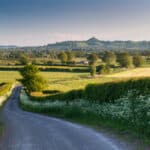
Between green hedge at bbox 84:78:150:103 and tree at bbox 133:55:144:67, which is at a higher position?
green hedge at bbox 84:78:150:103

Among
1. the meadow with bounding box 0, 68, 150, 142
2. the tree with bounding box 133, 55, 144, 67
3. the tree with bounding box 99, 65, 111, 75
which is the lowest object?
the tree with bounding box 99, 65, 111, 75

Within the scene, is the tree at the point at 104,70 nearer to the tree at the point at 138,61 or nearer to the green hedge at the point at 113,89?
the tree at the point at 138,61

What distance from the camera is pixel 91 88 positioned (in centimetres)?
3238

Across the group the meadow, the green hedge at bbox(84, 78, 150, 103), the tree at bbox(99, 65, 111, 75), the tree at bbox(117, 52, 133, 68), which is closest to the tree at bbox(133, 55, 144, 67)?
the tree at bbox(117, 52, 133, 68)

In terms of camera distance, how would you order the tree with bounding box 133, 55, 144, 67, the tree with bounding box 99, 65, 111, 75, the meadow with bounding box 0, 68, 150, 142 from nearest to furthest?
1. the meadow with bounding box 0, 68, 150, 142
2. the tree with bounding box 99, 65, 111, 75
3. the tree with bounding box 133, 55, 144, 67

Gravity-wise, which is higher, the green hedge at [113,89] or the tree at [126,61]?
the green hedge at [113,89]

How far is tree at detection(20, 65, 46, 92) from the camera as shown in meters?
113

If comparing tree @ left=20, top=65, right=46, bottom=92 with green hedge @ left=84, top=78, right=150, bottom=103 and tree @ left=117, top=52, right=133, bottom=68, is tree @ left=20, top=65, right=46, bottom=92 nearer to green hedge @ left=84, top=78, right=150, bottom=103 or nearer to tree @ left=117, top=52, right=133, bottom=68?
tree @ left=117, top=52, right=133, bottom=68

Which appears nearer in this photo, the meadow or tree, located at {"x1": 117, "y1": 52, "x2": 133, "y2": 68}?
the meadow

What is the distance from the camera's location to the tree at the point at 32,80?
113000mm

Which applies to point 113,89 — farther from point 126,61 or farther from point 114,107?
point 126,61

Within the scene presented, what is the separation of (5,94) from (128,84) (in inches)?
3752

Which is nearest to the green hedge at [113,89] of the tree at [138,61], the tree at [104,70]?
the tree at [104,70]

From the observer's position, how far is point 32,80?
116062 millimetres
